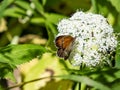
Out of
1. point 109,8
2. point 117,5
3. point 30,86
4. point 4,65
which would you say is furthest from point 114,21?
point 4,65

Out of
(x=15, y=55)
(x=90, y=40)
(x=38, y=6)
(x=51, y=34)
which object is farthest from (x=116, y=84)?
(x=38, y=6)

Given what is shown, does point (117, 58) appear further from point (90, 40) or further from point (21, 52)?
point (21, 52)

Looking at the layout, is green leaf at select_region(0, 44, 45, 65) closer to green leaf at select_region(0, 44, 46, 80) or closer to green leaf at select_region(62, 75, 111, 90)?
green leaf at select_region(0, 44, 46, 80)

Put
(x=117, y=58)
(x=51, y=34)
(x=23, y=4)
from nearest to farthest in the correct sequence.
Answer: (x=117, y=58), (x=51, y=34), (x=23, y=4)

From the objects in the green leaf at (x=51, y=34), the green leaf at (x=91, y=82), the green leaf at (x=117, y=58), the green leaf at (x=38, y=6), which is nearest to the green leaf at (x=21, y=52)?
the green leaf at (x=51, y=34)

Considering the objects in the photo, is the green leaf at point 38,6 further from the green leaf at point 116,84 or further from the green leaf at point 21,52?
the green leaf at point 116,84
